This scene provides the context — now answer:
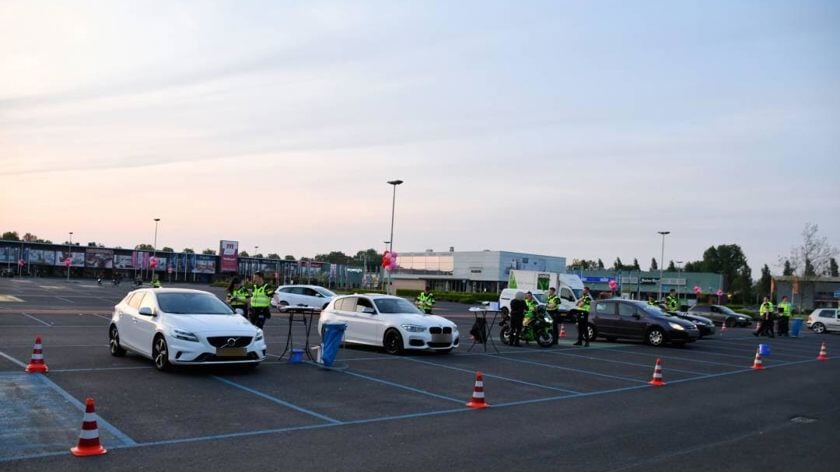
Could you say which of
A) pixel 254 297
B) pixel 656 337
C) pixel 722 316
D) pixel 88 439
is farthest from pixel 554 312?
pixel 722 316

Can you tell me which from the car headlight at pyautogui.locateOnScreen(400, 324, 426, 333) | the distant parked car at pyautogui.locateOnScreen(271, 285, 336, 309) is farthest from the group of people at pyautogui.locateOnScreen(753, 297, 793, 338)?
the car headlight at pyautogui.locateOnScreen(400, 324, 426, 333)

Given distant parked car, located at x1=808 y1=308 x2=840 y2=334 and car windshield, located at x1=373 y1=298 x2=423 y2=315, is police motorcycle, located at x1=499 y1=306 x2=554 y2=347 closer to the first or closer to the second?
car windshield, located at x1=373 y1=298 x2=423 y2=315

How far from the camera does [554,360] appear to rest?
678 inches

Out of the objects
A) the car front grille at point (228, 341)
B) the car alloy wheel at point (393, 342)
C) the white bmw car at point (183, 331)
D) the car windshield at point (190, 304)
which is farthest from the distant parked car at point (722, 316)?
the car front grille at point (228, 341)

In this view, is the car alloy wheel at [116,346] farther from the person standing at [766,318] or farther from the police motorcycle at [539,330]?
the person standing at [766,318]

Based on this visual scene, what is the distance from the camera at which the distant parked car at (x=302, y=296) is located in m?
35.9

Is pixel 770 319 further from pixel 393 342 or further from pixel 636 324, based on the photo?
pixel 393 342

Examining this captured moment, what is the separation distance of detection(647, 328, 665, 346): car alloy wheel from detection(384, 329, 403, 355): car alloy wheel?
10155mm

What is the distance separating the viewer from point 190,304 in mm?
13281

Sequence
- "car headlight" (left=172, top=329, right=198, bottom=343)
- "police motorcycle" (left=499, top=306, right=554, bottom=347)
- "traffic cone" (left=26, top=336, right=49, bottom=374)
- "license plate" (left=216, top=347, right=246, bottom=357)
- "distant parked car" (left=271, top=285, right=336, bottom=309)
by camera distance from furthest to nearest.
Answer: "distant parked car" (left=271, top=285, right=336, bottom=309)
"police motorcycle" (left=499, top=306, right=554, bottom=347)
"license plate" (left=216, top=347, right=246, bottom=357)
"car headlight" (left=172, top=329, right=198, bottom=343)
"traffic cone" (left=26, top=336, right=49, bottom=374)

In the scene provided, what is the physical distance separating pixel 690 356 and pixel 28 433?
17292 millimetres

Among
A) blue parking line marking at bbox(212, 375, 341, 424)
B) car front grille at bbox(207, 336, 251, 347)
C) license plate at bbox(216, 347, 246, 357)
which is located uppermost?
car front grille at bbox(207, 336, 251, 347)

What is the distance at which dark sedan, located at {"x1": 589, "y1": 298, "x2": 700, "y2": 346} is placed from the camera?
74.2ft

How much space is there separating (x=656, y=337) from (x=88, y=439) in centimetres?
1933
